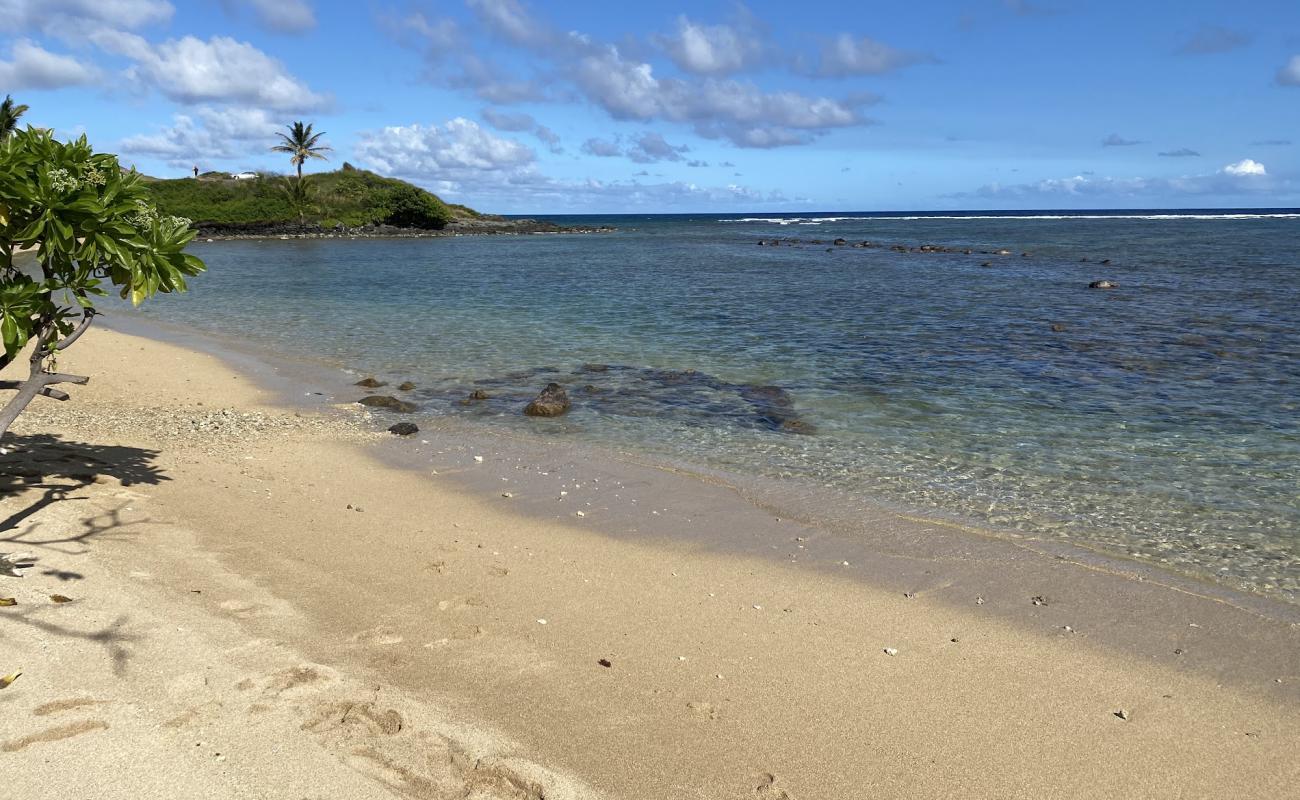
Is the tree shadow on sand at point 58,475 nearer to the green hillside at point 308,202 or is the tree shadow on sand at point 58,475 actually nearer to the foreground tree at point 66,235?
the foreground tree at point 66,235

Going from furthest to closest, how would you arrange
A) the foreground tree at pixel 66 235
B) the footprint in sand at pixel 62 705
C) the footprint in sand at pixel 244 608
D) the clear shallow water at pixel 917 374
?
the clear shallow water at pixel 917 374, the footprint in sand at pixel 244 608, the foreground tree at pixel 66 235, the footprint in sand at pixel 62 705

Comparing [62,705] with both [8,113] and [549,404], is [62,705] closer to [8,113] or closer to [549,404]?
[549,404]

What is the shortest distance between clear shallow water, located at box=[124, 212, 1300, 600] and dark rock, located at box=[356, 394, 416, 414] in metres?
0.32

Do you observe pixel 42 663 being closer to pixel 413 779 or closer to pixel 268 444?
pixel 413 779

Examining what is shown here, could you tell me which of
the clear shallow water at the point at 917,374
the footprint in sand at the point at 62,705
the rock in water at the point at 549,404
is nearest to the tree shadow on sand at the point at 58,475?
the footprint in sand at the point at 62,705

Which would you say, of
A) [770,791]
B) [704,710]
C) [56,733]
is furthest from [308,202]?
[770,791]

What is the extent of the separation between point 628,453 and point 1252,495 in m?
7.93

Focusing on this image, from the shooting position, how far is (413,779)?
4734mm

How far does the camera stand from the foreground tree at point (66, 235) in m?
6.28

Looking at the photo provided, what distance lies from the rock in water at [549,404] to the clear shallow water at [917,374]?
0.35m

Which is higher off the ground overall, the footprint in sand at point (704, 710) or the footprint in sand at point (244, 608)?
the footprint in sand at point (244, 608)

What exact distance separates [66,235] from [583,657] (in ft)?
15.9

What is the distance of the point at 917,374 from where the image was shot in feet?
59.1

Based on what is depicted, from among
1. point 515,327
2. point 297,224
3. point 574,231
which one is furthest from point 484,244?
point 515,327
